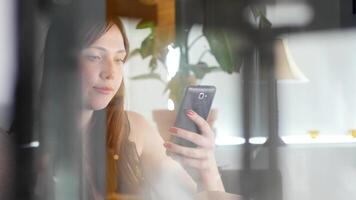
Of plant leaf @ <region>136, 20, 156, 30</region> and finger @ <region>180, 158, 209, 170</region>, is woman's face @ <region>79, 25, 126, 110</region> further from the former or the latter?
finger @ <region>180, 158, 209, 170</region>

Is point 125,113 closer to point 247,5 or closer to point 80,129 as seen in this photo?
point 80,129

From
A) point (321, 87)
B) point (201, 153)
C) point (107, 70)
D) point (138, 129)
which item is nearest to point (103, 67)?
point (107, 70)

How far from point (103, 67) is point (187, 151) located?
0.70ft

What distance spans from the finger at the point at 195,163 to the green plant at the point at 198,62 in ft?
0.34

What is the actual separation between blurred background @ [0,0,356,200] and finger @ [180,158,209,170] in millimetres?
27

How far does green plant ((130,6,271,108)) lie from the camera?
0.94 metres

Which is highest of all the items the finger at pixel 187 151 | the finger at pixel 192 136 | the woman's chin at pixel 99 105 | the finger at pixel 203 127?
the woman's chin at pixel 99 105

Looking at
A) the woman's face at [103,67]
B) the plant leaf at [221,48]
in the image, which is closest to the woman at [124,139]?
the woman's face at [103,67]

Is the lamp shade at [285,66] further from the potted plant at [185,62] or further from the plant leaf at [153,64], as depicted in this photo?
the plant leaf at [153,64]

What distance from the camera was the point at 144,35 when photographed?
0.95 meters

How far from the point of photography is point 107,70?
94 cm

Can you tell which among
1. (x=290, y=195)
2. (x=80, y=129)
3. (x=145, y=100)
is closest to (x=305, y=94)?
(x=290, y=195)

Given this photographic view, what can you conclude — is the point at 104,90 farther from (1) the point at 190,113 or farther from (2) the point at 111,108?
(1) the point at 190,113

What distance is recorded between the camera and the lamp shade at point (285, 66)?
0.94 m
